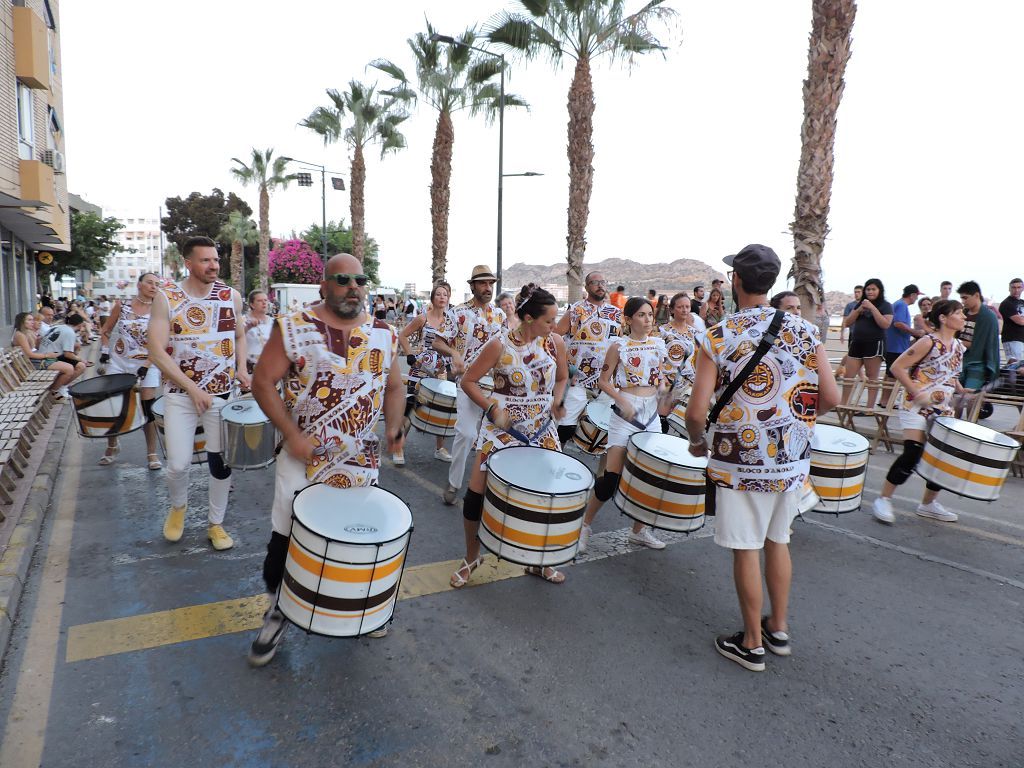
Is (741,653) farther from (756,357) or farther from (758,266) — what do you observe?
(758,266)

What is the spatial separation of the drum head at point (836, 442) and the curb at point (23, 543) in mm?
4874

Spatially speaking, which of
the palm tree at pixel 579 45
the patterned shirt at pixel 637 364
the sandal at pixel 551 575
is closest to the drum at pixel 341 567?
the sandal at pixel 551 575

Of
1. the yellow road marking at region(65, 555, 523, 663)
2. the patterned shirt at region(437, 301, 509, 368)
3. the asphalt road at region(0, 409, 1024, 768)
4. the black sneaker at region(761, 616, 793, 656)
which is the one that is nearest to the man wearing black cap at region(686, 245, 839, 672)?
the black sneaker at region(761, 616, 793, 656)

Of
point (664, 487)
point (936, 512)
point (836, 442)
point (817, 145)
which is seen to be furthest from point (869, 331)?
point (664, 487)

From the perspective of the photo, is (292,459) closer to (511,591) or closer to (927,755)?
(511,591)

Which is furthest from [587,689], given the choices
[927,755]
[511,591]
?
[927,755]

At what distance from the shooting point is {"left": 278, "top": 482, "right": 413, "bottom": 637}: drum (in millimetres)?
2648

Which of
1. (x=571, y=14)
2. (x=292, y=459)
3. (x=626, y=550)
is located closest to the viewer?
(x=292, y=459)

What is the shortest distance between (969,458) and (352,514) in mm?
4789

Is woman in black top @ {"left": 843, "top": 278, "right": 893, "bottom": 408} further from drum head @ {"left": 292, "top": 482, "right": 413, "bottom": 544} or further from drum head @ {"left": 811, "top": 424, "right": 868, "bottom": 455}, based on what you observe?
drum head @ {"left": 292, "top": 482, "right": 413, "bottom": 544}

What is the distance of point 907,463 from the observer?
5.68 meters

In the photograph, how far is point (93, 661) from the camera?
10.5 ft

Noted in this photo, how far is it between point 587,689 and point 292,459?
1749mm

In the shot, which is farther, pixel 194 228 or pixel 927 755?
pixel 194 228
